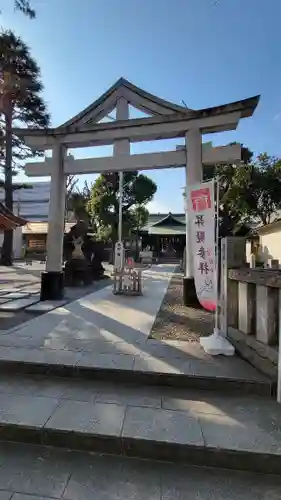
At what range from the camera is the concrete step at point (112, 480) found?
66.7 inches

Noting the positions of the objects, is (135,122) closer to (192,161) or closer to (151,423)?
(192,161)

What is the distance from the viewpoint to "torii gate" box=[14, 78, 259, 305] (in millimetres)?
5805

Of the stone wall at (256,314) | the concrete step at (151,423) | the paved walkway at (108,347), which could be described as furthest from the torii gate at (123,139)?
the concrete step at (151,423)

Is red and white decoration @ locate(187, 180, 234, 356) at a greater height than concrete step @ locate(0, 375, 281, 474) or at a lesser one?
greater

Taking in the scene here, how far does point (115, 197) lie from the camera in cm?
1805

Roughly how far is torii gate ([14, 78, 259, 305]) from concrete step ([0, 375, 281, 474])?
11.8 ft

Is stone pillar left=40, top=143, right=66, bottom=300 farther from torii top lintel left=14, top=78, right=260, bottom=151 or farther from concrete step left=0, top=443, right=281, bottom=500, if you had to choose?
concrete step left=0, top=443, right=281, bottom=500

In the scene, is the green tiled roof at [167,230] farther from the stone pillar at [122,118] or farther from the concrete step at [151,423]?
the concrete step at [151,423]

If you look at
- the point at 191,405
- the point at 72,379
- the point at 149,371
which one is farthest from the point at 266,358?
the point at 72,379

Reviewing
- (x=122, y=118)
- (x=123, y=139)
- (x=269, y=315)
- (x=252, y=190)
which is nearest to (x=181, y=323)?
(x=269, y=315)

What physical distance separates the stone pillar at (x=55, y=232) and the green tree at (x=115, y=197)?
11171 mm

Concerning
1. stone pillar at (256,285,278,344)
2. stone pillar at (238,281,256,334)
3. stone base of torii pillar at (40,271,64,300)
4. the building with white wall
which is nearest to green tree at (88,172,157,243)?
stone base of torii pillar at (40,271,64,300)

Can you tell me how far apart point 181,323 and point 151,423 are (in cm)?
263

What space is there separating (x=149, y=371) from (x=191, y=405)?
0.51 m
